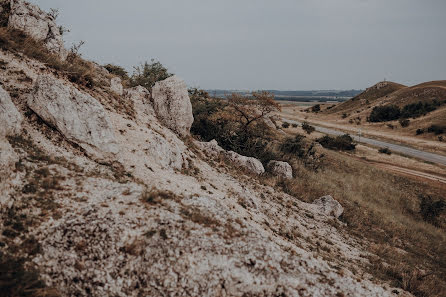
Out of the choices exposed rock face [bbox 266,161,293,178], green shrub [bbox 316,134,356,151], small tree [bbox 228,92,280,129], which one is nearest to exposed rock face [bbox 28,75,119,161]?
exposed rock face [bbox 266,161,293,178]

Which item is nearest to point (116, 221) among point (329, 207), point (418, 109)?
point (329, 207)

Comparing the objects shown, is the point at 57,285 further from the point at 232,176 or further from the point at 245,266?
the point at 232,176

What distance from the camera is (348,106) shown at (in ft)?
382

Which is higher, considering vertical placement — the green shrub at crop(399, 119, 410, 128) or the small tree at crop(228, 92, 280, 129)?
the green shrub at crop(399, 119, 410, 128)

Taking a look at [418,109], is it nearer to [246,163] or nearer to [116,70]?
[246,163]

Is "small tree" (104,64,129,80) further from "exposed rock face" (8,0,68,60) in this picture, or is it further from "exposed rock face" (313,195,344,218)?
"exposed rock face" (313,195,344,218)

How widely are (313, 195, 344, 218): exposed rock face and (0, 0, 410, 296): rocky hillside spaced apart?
4.09 meters

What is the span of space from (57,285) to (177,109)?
15846 millimetres

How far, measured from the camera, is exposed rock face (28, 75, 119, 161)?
10844 millimetres

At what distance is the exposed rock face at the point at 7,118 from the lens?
900cm

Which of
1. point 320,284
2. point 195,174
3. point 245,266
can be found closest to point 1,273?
point 245,266

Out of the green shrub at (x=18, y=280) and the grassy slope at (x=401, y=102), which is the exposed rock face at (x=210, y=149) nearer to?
the green shrub at (x=18, y=280)

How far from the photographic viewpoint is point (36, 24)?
55.7 feet

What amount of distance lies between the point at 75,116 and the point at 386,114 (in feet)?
316
